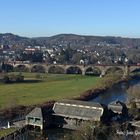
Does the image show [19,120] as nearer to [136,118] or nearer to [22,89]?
[136,118]

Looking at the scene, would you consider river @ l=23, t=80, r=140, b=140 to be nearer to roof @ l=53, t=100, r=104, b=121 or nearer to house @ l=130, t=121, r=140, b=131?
roof @ l=53, t=100, r=104, b=121

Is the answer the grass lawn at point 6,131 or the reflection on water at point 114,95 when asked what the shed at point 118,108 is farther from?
the reflection on water at point 114,95

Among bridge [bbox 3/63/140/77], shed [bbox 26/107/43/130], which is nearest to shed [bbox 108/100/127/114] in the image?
shed [bbox 26/107/43/130]

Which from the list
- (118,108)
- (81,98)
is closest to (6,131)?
(118,108)

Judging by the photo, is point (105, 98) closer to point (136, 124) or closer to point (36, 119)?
point (36, 119)

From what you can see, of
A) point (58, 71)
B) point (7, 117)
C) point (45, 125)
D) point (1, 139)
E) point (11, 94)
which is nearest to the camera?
point (1, 139)

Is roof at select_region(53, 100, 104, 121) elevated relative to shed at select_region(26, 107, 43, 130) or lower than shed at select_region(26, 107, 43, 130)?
elevated

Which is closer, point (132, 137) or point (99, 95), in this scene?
point (132, 137)

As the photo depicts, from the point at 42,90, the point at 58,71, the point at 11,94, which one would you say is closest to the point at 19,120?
the point at 11,94
